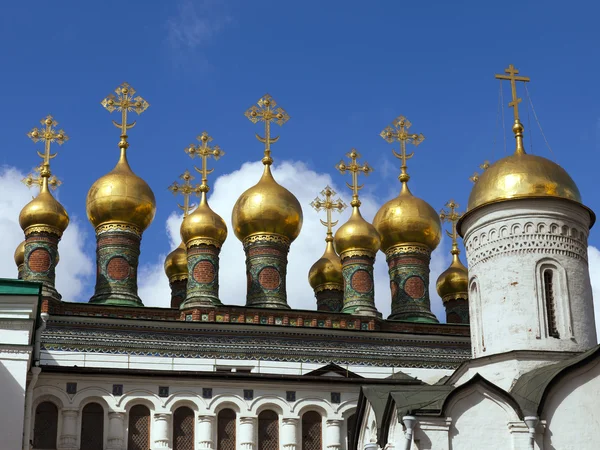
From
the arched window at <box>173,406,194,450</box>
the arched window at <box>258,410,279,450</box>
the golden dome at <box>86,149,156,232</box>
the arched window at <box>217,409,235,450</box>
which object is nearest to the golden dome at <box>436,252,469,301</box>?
the golden dome at <box>86,149,156,232</box>

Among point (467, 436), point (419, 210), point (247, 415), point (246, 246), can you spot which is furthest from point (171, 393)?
point (419, 210)

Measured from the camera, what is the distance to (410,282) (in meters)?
29.8

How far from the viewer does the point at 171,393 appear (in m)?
21.1

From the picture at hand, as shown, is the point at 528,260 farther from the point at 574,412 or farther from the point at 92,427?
the point at 92,427

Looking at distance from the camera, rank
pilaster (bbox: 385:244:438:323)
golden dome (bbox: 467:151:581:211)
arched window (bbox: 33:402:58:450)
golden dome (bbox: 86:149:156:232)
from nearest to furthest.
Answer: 1. golden dome (bbox: 467:151:581:211)
2. arched window (bbox: 33:402:58:450)
3. golden dome (bbox: 86:149:156:232)
4. pilaster (bbox: 385:244:438:323)

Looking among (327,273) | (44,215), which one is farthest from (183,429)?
(327,273)

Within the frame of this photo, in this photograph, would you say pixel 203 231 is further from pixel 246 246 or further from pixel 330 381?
pixel 330 381

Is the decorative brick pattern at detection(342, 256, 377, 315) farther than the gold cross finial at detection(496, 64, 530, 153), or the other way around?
the decorative brick pattern at detection(342, 256, 377, 315)

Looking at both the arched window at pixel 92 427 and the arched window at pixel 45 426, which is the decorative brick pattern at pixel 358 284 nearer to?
the arched window at pixel 92 427

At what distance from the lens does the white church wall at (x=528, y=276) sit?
18703 millimetres

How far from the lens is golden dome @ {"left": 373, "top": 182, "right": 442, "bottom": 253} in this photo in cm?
3030

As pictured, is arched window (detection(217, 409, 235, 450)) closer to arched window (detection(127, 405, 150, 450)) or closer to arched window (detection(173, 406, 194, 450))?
arched window (detection(173, 406, 194, 450))

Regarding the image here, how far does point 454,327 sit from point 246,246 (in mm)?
5257

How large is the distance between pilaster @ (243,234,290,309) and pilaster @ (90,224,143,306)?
2.59 meters
